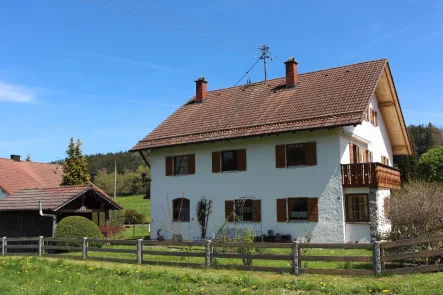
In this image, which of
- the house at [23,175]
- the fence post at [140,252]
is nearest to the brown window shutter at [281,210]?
the fence post at [140,252]

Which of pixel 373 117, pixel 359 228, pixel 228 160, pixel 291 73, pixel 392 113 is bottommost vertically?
pixel 359 228

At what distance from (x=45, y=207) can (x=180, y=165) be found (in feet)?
24.1

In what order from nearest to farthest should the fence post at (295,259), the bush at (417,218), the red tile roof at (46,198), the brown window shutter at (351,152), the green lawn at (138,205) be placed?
the fence post at (295,259) < the bush at (417,218) < the red tile roof at (46,198) < the brown window shutter at (351,152) < the green lawn at (138,205)

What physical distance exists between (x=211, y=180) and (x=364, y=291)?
1456 cm

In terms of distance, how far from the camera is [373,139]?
24.2 meters

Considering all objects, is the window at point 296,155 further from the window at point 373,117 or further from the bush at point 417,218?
the bush at point 417,218

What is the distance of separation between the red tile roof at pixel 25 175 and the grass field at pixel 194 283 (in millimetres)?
24798

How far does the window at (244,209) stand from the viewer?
21312mm

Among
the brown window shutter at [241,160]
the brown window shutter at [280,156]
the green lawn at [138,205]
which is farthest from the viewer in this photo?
the green lawn at [138,205]

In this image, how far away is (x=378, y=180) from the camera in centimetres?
1875

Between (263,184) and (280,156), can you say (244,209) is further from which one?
(280,156)

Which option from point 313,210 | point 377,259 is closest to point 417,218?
point 377,259

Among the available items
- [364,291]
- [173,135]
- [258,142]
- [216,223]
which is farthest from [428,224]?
[173,135]

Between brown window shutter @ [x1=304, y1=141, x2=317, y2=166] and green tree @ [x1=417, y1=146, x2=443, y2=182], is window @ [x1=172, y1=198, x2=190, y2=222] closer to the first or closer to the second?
brown window shutter @ [x1=304, y1=141, x2=317, y2=166]
